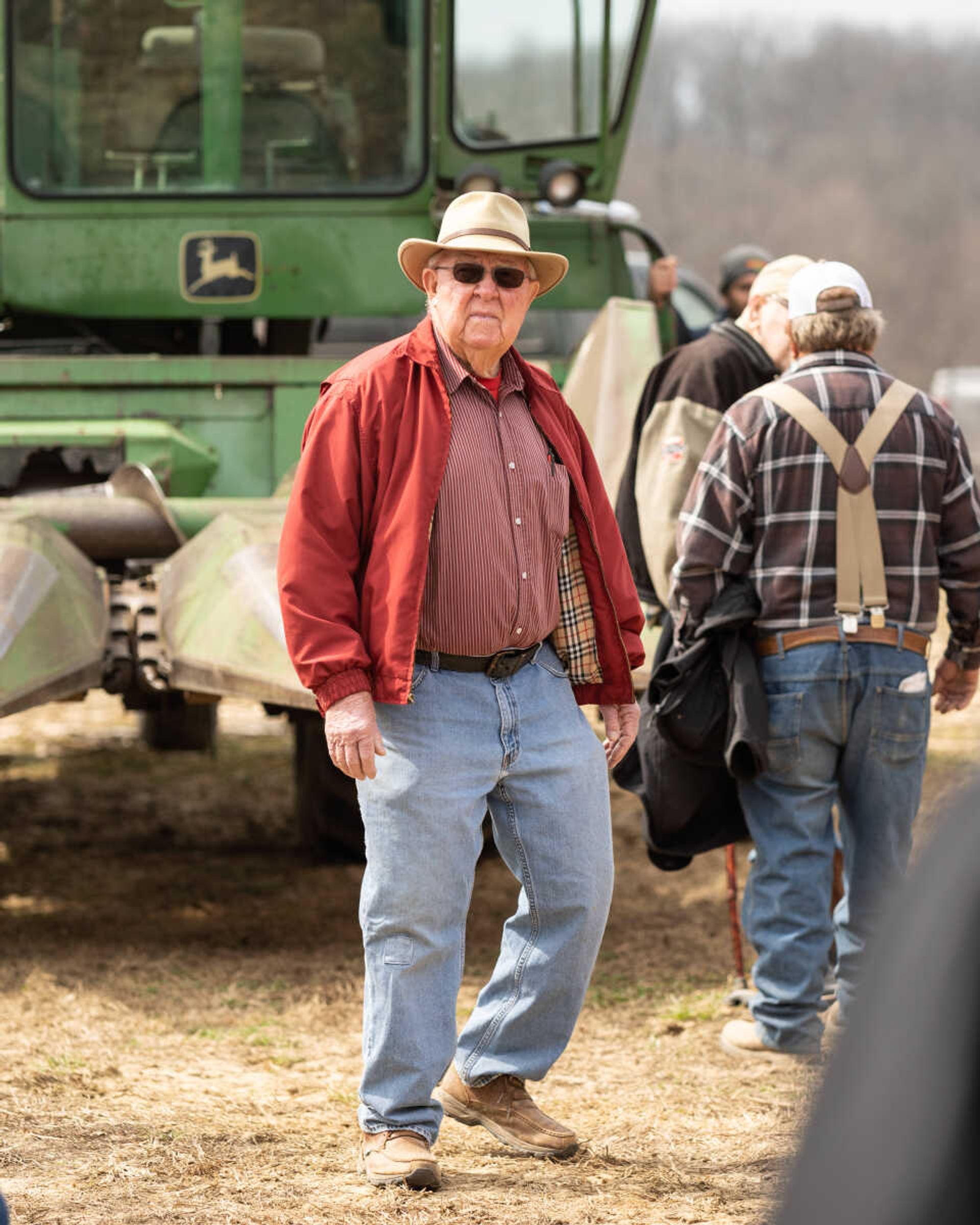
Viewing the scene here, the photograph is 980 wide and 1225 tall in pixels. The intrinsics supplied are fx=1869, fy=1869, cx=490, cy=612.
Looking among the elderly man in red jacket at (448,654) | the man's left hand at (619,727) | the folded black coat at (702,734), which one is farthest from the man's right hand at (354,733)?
the folded black coat at (702,734)

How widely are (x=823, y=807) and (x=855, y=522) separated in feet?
2.20

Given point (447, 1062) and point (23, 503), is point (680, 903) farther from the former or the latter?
point (447, 1062)

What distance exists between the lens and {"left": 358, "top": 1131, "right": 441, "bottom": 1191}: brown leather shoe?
3.54 meters

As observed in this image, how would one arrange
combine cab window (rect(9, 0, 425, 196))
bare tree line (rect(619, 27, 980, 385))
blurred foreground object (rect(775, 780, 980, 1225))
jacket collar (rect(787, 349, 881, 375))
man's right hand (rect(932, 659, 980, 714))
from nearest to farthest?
blurred foreground object (rect(775, 780, 980, 1225))
jacket collar (rect(787, 349, 881, 375))
man's right hand (rect(932, 659, 980, 714))
combine cab window (rect(9, 0, 425, 196))
bare tree line (rect(619, 27, 980, 385))

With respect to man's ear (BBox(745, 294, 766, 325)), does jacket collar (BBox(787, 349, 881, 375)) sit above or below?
below

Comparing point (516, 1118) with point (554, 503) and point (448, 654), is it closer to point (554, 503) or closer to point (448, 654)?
point (448, 654)

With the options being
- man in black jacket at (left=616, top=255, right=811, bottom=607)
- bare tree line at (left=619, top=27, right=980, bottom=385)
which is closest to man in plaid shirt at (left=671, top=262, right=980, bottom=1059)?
man in black jacket at (left=616, top=255, right=811, bottom=607)

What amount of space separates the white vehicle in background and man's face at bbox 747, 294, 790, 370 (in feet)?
68.3

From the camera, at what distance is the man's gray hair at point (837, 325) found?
432 centimetres

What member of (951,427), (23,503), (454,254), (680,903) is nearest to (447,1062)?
(454,254)

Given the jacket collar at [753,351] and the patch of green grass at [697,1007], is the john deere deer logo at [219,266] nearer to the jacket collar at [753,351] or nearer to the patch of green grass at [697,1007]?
the jacket collar at [753,351]

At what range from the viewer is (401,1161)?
3.55m

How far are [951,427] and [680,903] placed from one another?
2844mm

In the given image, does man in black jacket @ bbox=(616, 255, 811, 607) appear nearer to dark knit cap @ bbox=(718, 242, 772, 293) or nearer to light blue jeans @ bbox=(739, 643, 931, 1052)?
light blue jeans @ bbox=(739, 643, 931, 1052)
